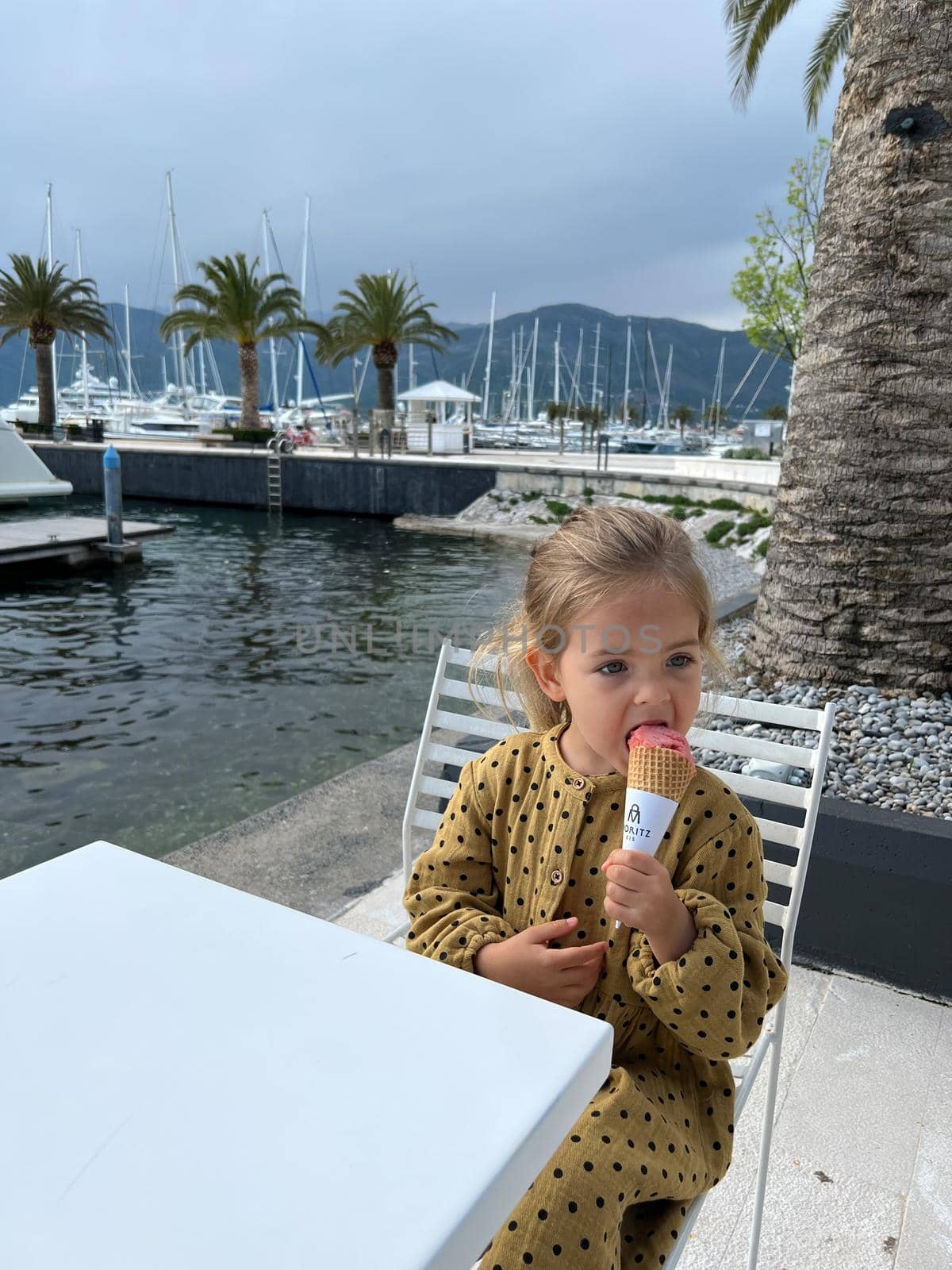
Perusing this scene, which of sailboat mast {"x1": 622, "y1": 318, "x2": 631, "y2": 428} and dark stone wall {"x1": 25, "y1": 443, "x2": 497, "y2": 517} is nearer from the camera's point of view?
dark stone wall {"x1": 25, "y1": 443, "x2": 497, "y2": 517}

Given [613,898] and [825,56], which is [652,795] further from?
[825,56]

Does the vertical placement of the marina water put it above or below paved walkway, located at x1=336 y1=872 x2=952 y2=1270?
below

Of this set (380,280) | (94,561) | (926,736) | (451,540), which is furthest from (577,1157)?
(380,280)

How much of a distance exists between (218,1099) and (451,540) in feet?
65.2

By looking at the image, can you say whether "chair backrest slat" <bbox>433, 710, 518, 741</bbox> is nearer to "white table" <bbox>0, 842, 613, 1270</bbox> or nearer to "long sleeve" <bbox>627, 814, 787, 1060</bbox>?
"long sleeve" <bbox>627, 814, 787, 1060</bbox>

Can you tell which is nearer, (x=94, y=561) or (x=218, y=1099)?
(x=218, y=1099)

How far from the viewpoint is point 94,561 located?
1472 centimetres

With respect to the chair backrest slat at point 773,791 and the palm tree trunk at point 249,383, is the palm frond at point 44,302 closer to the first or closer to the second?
the palm tree trunk at point 249,383

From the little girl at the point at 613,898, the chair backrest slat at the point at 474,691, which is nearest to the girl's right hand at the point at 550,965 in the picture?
the little girl at the point at 613,898

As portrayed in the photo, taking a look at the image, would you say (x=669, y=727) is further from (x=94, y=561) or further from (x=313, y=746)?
(x=94, y=561)

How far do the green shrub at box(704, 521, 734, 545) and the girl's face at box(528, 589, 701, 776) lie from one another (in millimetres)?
17222

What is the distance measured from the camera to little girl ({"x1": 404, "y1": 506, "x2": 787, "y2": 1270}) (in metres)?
1.18

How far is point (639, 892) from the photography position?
1161 mm

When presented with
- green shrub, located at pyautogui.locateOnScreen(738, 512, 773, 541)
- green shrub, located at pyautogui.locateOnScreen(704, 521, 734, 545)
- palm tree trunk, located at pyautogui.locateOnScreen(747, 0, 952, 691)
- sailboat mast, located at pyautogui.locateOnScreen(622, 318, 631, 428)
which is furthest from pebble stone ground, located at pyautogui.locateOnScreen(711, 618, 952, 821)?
sailboat mast, located at pyautogui.locateOnScreen(622, 318, 631, 428)
